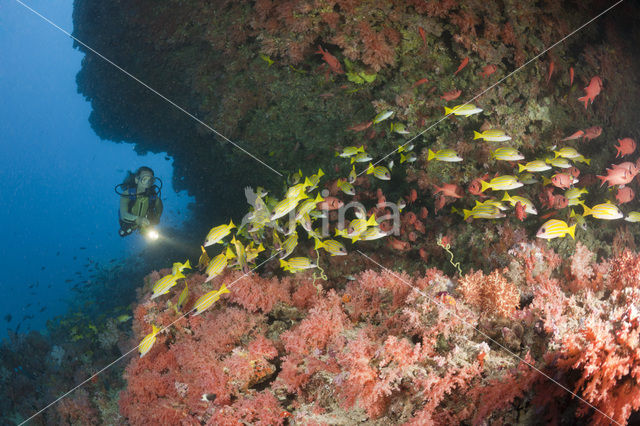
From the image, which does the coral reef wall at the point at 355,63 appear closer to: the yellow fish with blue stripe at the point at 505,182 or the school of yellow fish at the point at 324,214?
the school of yellow fish at the point at 324,214

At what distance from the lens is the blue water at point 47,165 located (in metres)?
57.5

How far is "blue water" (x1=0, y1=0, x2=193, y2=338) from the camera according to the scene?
5747 centimetres

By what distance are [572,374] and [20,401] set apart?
1053 centimetres

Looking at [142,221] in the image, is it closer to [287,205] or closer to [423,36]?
[287,205]

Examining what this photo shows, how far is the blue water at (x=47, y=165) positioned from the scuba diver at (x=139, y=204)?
35.2 metres

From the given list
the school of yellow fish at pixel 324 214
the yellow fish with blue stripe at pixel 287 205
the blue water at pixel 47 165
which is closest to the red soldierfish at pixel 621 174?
the school of yellow fish at pixel 324 214

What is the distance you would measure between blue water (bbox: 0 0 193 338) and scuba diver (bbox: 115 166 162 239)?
3523 centimetres

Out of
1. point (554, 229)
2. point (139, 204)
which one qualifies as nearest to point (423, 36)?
point (554, 229)

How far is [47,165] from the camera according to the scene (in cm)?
10175

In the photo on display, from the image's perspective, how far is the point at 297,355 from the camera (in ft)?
10.5

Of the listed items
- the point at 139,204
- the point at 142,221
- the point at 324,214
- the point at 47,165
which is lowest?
the point at 324,214

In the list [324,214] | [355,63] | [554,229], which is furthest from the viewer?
[355,63]

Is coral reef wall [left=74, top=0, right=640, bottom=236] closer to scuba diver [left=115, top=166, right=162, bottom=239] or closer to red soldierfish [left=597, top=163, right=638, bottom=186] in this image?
red soldierfish [left=597, top=163, right=638, bottom=186]

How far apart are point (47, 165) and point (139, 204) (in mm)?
125100
